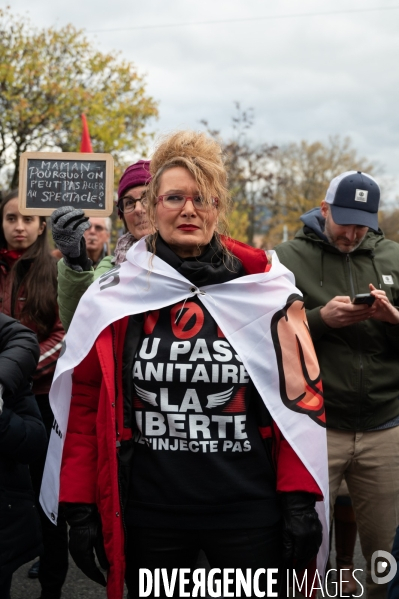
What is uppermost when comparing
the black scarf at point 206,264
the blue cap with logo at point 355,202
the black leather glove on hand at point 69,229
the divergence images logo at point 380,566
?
the blue cap with logo at point 355,202

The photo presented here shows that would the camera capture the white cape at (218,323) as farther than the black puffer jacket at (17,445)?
No

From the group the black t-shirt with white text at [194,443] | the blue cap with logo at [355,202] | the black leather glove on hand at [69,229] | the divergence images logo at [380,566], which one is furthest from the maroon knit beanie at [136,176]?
the divergence images logo at [380,566]

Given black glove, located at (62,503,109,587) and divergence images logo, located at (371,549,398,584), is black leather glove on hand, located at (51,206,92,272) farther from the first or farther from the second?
divergence images logo, located at (371,549,398,584)

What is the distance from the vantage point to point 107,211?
3.59 m

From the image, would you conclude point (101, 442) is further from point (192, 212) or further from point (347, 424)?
point (347, 424)

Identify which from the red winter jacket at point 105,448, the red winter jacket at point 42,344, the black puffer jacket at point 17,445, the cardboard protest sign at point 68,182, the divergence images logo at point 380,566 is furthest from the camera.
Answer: the red winter jacket at point 42,344

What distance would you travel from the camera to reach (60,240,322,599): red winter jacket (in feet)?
7.68

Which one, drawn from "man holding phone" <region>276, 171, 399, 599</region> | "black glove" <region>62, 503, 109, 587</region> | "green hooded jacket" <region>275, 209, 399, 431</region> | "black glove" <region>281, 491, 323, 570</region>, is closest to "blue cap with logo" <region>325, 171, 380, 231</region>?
"man holding phone" <region>276, 171, 399, 599</region>

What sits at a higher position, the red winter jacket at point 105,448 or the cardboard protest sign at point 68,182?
the cardboard protest sign at point 68,182

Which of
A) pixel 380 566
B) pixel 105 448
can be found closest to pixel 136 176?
pixel 105 448

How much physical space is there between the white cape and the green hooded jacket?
31.2 inches

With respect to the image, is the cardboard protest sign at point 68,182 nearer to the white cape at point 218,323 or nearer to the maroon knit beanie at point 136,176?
the maroon knit beanie at point 136,176

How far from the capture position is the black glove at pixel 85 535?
2.36 metres

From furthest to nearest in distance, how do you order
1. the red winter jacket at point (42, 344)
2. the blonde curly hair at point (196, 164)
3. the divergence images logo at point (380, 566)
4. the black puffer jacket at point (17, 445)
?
1. the red winter jacket at point (42, 344)
2. the divergence images logo at point (380, 566)
3. the black puffer jacket at point (17, 445)
4. the blonde curly hair at point (196, 164)
